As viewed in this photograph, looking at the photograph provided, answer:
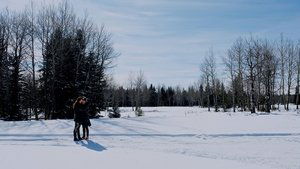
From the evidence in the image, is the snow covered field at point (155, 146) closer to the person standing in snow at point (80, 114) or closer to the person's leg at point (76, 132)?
the person's leg at point (76, 132)

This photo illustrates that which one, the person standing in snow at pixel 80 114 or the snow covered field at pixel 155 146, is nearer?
the snow covered field at pixel 155 146

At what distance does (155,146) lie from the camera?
1593 cm

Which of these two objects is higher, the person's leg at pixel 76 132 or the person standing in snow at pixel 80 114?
the person standing in snow at pixel 80 114

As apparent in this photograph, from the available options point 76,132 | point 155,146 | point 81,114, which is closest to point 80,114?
point 81,114

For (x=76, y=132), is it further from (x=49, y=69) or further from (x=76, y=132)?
(x=49, y=69)

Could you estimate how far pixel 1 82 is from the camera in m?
37.1

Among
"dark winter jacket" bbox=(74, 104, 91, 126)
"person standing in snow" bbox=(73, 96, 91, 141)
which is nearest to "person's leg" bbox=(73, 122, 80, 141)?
"person standing in snow" bbox=(73, 96, 91, 141)

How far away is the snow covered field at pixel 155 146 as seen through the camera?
11562 millimetres

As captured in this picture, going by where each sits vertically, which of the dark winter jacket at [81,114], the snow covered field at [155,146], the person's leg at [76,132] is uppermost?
the dark winter jacket at [81,114]

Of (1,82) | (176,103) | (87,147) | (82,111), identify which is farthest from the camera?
(176,103)

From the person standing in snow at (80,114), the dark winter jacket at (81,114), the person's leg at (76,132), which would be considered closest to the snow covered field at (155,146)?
the person's leg at (76,132)

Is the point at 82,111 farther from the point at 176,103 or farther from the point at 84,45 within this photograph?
→ the point at 176,103

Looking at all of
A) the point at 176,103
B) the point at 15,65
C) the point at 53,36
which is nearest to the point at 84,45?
the point at 53,36

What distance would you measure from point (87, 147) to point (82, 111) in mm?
2346
